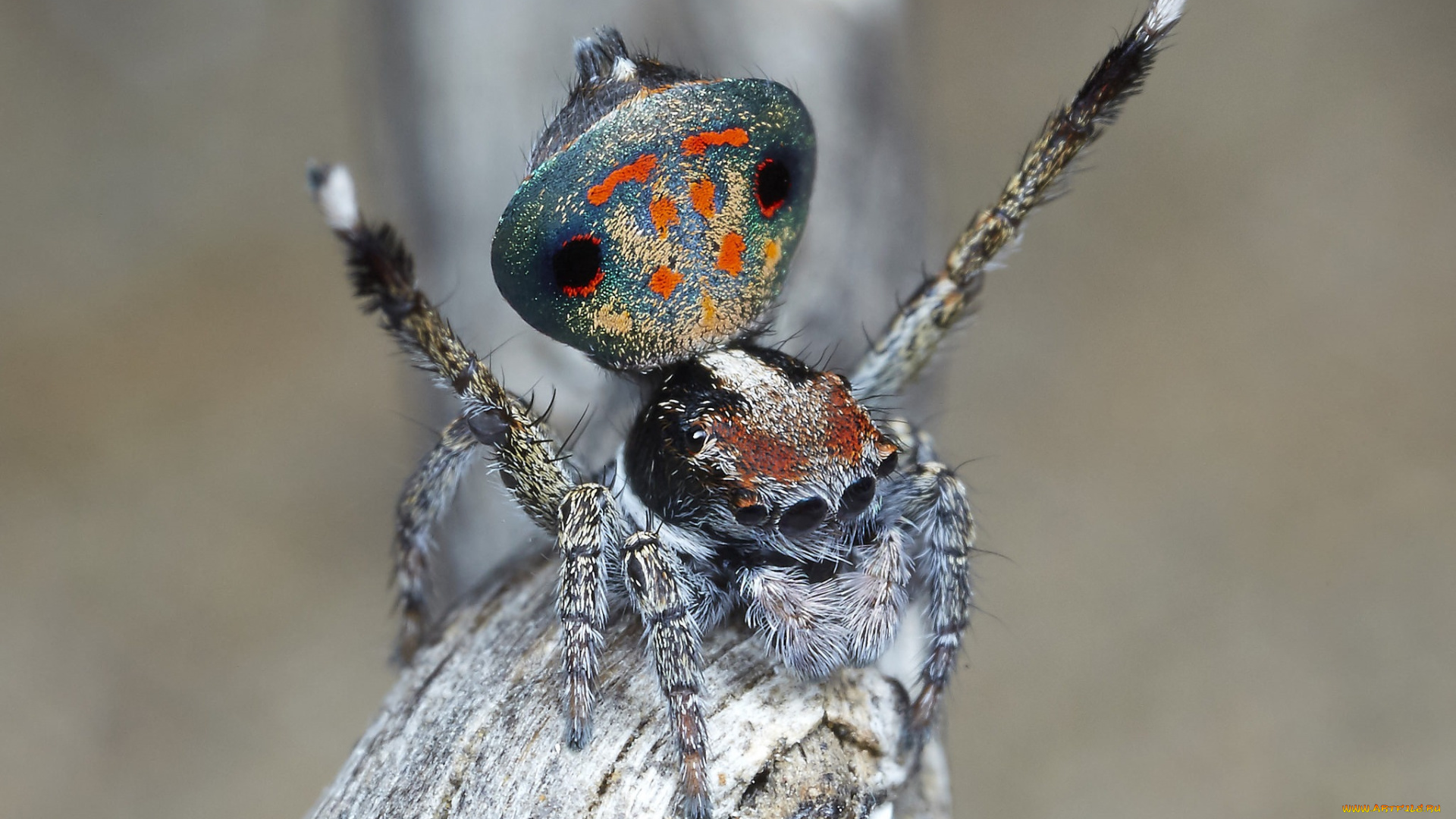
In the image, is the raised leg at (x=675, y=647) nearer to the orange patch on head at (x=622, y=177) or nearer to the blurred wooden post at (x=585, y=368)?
the blurred wooden post at (x=585, y=368)

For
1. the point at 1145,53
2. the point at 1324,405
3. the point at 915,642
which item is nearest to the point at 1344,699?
the point at 1324,405

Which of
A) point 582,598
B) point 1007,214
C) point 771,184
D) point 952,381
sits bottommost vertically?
point 582,598

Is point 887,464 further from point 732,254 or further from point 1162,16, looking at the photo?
point 1162,16

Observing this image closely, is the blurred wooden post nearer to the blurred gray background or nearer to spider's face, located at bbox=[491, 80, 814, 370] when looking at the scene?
the blurred gray background

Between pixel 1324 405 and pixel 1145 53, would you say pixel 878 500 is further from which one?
pixel 1324 405

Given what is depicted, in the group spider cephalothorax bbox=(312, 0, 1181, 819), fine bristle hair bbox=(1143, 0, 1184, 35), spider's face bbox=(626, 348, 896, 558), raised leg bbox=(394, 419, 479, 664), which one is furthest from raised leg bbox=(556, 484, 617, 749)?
fine bristle hair bbox=(1143, 0, 1184, 35)

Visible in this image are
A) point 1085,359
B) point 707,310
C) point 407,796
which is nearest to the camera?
point 407,796

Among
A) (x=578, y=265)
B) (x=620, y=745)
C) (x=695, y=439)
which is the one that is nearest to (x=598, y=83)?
(x=578, y=265)
